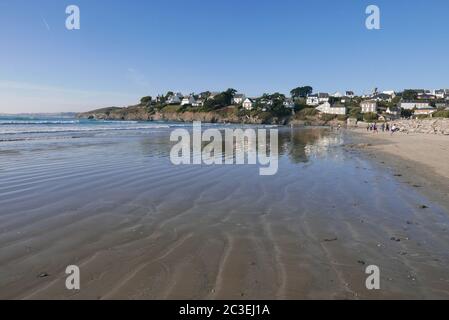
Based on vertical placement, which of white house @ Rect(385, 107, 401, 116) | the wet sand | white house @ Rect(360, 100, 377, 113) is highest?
white house @ Rect(360, 100, 377, 113)

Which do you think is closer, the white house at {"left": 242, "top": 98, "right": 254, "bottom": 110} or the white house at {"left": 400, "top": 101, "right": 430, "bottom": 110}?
the white house at {"left": 400, "top": 101, "right": 430, "bottom": 110}

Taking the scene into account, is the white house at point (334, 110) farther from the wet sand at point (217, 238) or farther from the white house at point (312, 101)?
the wet sand at point (217, 238)

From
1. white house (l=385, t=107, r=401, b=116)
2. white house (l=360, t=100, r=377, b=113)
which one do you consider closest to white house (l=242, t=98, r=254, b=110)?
white house (l=360, t=100, r=377, b=113)

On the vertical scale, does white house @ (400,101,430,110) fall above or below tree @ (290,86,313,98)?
below

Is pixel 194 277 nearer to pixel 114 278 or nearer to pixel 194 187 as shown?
pixel 114 278

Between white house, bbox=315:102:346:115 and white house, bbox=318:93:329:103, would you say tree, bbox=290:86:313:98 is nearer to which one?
white house, bbox=318:93:329:103

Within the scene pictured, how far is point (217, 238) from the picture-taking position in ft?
20.5

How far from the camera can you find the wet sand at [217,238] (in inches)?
175

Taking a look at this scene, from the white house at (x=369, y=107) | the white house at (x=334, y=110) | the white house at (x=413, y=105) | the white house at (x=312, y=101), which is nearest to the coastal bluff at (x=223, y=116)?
the white house at (x=334, y=110)

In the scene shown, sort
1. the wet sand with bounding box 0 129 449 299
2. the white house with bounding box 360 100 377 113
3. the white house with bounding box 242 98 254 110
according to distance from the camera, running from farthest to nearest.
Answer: the white house with bounding box 242 98 254 110 → the white house with bounding box 360 100 377 113 → the wet sand with bounding box 0 129 449 299

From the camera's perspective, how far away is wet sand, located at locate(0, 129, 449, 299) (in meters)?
4.46

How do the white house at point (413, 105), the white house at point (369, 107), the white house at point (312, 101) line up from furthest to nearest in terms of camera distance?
the white house at point (312, 101) → the white house at point (413, 105) → the white house at point (369, 107)

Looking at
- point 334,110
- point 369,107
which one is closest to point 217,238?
point 334,110

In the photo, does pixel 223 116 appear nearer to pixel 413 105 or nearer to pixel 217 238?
pixel 413 105
